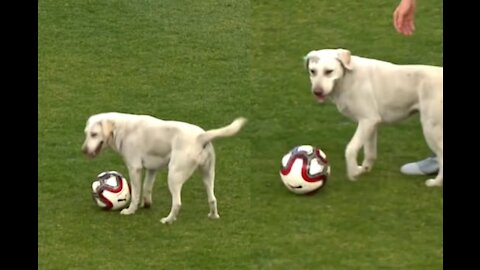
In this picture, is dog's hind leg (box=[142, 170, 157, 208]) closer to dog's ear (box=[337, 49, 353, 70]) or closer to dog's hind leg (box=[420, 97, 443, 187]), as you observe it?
dog's ear (box=[337, 49, 353, 70])

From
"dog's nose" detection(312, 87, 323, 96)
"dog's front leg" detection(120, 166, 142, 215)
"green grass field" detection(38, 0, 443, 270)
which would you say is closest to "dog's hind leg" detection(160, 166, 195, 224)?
"green grass field" detection(38, 0, 443, 270)

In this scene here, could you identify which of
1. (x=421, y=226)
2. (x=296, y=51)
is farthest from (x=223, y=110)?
(x=421, y=226)

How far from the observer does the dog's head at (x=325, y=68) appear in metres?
6.53

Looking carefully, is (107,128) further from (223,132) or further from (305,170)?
(305,170)

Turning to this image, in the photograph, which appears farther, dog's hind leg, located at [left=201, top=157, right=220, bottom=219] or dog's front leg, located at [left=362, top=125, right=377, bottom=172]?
dog's front leg, located at [left=362, top=125, right=377, bottom=172]

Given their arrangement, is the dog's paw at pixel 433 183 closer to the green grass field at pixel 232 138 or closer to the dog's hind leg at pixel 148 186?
the green grass field at pixel 232 138

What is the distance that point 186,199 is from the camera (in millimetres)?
6434

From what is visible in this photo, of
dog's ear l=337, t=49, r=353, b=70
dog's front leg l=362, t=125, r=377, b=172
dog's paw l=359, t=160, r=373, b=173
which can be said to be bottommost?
dog's paw l=359, t=160, r=373, b=173

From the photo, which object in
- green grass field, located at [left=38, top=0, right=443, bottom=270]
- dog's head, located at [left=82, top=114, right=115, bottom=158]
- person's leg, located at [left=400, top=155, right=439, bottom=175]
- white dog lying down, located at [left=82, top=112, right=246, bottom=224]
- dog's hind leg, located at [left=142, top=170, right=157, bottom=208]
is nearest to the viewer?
green grass field, located at [left=38, top=0, right=443, bottom=270]

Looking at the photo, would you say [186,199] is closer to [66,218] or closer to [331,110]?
[66,218]

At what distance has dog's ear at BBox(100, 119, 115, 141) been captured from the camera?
618 centimetres

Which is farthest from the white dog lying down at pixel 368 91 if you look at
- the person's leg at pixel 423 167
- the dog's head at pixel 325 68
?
the person's leg at pixel 423 167

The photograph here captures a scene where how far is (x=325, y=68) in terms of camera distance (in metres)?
6.53
